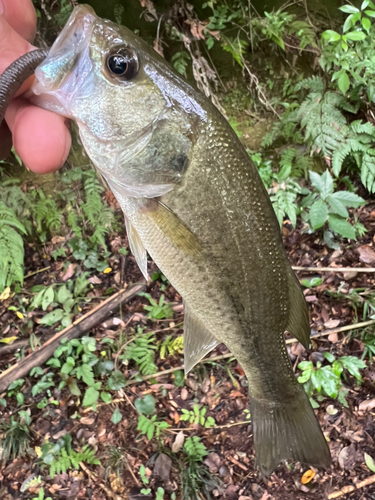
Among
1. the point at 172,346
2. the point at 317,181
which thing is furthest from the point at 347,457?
the point at 317,181

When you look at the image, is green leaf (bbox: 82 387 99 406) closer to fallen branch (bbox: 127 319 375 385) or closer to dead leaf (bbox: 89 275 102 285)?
fallen branch (bbox: 127 319 375 385)

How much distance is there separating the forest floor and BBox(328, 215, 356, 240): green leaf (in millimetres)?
273

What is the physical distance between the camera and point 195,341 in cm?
138

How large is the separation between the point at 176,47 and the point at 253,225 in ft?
7.37

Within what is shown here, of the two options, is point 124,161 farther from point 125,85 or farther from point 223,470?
point 223,470

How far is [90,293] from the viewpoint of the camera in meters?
2.85

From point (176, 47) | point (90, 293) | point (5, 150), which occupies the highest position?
point (5, 150)

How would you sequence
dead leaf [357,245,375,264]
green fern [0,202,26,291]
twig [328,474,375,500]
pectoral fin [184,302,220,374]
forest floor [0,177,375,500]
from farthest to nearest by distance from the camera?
green fern [0,202,26,291] → dead leaf [357,245,375,264] → forest floor [0,177,375,500] → twig [328,474,375,500] → pectoral fin [184,302,220,374]

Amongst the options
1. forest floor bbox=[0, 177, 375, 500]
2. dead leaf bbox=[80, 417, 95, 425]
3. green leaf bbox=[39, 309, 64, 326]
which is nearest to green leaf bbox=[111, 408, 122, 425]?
forest floor bbox=[0, 177, 375, 500]

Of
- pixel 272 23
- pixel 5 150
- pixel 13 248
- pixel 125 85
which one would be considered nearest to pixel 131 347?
pixel 13 248

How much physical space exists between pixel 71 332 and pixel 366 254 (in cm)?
215

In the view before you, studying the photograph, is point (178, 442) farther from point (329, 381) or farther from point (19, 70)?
point (19, 70)

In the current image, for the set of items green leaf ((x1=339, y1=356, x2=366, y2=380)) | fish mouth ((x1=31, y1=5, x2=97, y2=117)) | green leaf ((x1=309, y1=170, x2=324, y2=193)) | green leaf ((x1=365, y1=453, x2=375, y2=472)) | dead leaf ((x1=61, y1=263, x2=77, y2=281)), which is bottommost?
green leaf ((x1=365, y1=453, x2=375, y2=472))

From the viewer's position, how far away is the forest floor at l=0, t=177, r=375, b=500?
2008 millimetres
